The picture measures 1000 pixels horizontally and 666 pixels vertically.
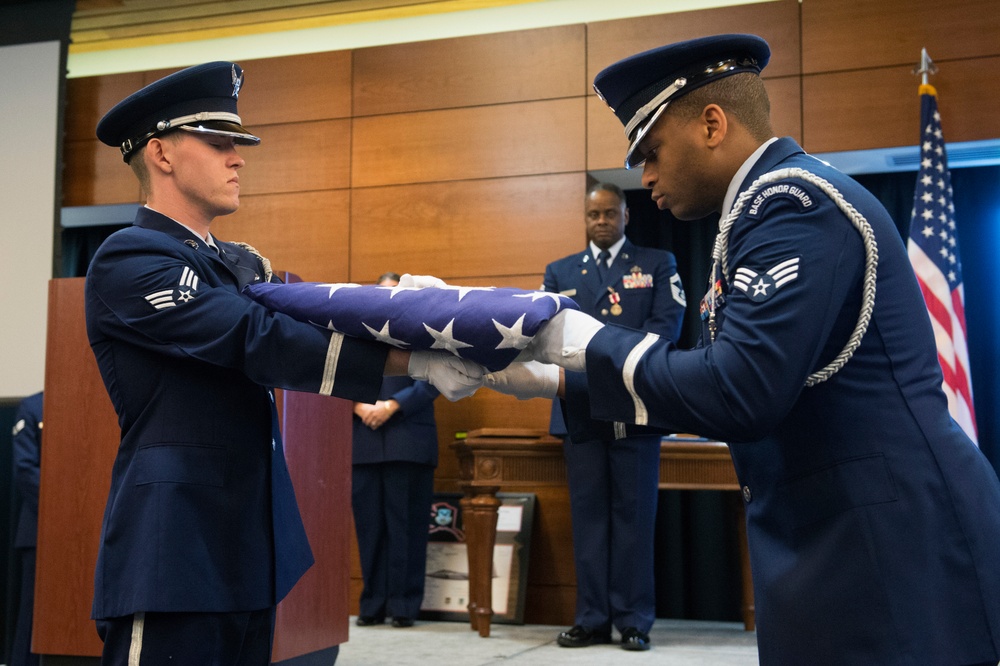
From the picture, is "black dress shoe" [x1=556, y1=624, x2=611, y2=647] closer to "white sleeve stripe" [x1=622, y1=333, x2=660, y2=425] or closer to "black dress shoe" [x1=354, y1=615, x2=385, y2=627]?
"black dress shoe" [x1=354, y1=615, x2=385, y2=627]

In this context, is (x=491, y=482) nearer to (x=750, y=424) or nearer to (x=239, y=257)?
(x=239, y=257)

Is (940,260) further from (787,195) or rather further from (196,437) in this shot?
(196,437)

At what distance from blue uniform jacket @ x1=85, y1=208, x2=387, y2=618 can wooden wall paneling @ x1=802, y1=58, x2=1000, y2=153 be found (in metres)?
4.21

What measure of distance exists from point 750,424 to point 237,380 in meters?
0.84

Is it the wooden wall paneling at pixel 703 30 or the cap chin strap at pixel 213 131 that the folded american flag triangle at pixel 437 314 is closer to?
the cap chin strap at pixel 213 131

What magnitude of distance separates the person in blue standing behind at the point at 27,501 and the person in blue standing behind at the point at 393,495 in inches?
55.9

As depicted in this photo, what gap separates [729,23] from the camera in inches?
213

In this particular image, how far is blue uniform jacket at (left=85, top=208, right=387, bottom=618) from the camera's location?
1541mm

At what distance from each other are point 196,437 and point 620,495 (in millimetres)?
2910

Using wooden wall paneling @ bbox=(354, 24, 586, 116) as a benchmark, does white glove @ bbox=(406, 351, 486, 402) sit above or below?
below

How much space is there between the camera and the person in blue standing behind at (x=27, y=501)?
12.7 feet

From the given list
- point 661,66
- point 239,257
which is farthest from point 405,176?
point 661,66

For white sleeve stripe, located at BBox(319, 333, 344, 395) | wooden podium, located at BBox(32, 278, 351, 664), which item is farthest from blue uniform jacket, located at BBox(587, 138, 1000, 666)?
wooden podium, located at BBox(32, 278, 351, 664)

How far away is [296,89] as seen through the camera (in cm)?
618
